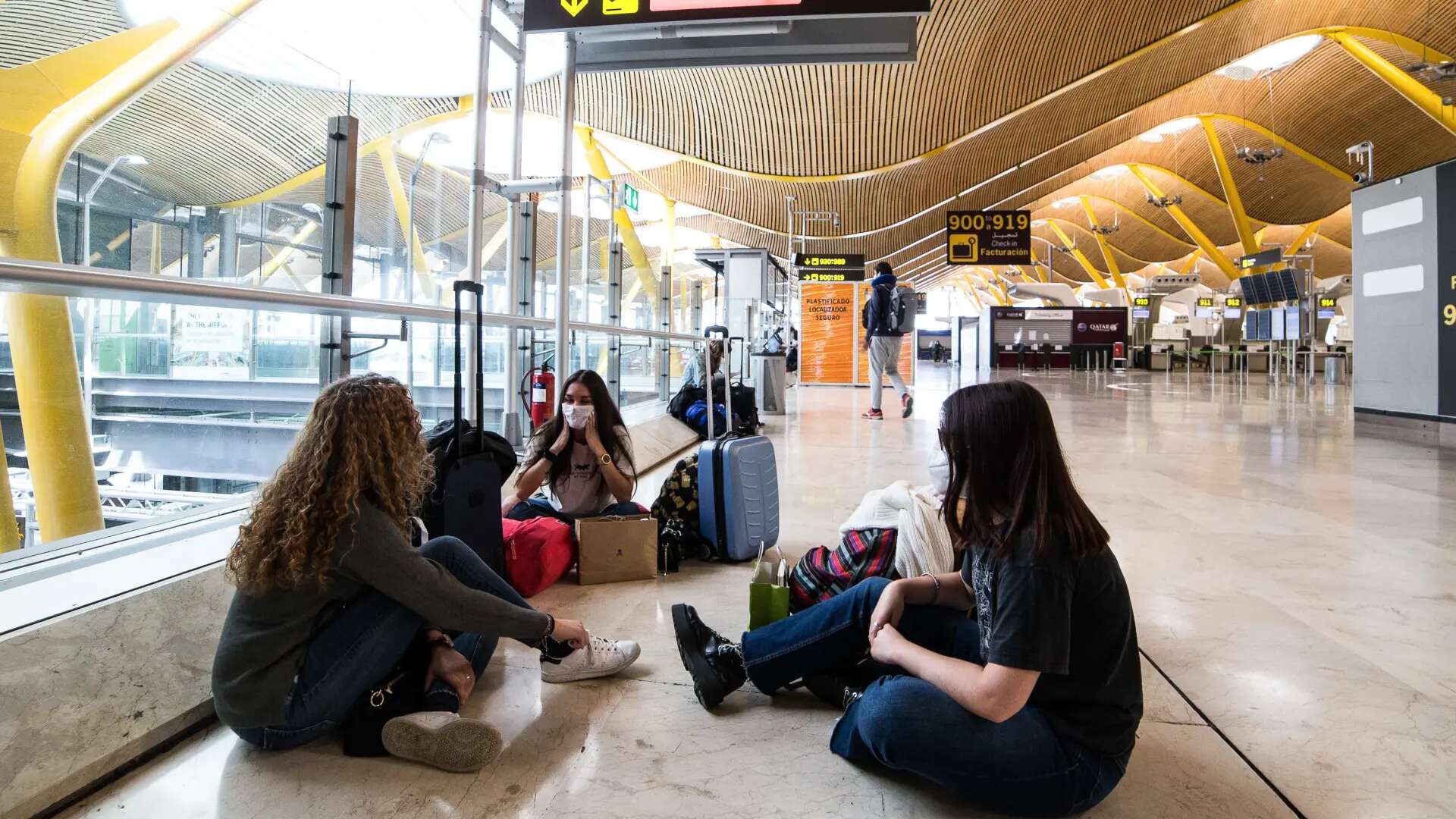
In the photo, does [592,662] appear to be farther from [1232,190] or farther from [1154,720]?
[1232,190]

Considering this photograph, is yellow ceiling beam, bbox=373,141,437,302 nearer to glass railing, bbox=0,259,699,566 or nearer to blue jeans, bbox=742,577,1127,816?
glass railing, bbox=0,259,699,566

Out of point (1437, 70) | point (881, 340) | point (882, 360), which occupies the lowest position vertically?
point (882, 360)

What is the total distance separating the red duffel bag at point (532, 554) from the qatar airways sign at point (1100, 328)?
32341 millimetres

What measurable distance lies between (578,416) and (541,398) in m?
0.88

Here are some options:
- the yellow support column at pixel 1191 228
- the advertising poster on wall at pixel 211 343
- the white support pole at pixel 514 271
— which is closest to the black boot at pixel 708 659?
the advertising poster on wall at pixel 211 343

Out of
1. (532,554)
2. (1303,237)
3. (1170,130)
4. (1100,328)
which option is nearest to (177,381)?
(532,554)

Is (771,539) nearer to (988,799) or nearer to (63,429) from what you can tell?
(988,799)

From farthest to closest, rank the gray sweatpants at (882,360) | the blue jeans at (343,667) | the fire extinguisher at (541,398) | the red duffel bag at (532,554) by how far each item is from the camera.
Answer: the gray sweatpants at (882,360), the fire extinguisher at (541,398), the red duffel bag at (532,554), the blue jeans at (343,667)

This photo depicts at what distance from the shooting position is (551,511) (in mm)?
3467

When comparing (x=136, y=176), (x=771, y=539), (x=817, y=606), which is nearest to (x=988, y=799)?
(x=817, y=606)

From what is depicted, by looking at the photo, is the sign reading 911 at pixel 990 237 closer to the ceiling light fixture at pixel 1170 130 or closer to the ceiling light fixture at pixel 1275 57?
the ceiling light fixture at pixel 1275 57

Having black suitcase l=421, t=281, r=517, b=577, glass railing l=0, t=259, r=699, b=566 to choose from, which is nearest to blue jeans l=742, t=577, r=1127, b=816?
black suitcase l=421, t=281, r=517, b=577

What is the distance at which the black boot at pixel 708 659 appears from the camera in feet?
A: 6.63

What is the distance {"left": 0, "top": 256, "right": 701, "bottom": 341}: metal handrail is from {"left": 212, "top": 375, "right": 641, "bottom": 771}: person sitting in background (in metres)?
0.58
